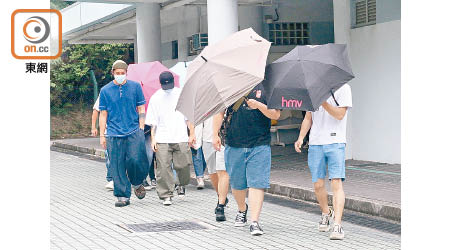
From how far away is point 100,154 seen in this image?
71.6ft

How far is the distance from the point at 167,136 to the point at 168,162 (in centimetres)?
36

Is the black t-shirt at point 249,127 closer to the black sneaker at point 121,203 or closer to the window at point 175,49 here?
the black sneaker at point 121,203

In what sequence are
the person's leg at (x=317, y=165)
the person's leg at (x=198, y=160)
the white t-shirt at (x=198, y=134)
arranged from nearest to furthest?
the person's leg at (x=317, y=165) → the white t-shirt at (x=198, y=134) → the person's leg at (x=198, y=160)

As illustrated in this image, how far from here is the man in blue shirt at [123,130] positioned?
35.5 ft

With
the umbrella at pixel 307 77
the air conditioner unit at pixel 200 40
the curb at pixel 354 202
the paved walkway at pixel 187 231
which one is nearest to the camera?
the umbrella at pixel 307 77

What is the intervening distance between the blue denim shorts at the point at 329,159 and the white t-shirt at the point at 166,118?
3048 millimetres

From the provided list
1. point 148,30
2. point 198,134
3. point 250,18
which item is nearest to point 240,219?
point 198,134

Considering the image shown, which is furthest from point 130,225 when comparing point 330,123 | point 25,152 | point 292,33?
point 292,33

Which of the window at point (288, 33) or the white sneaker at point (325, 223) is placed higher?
the window at point (288, 33)

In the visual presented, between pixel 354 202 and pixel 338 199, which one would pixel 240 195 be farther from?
pixel 354 202

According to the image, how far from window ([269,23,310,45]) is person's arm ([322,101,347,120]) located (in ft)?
38.9

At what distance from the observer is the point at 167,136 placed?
432 inches

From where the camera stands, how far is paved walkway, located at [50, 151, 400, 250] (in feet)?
26.1

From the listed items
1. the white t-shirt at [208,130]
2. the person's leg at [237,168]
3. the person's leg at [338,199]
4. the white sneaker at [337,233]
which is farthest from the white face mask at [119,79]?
the white sneaker at [337,233]
